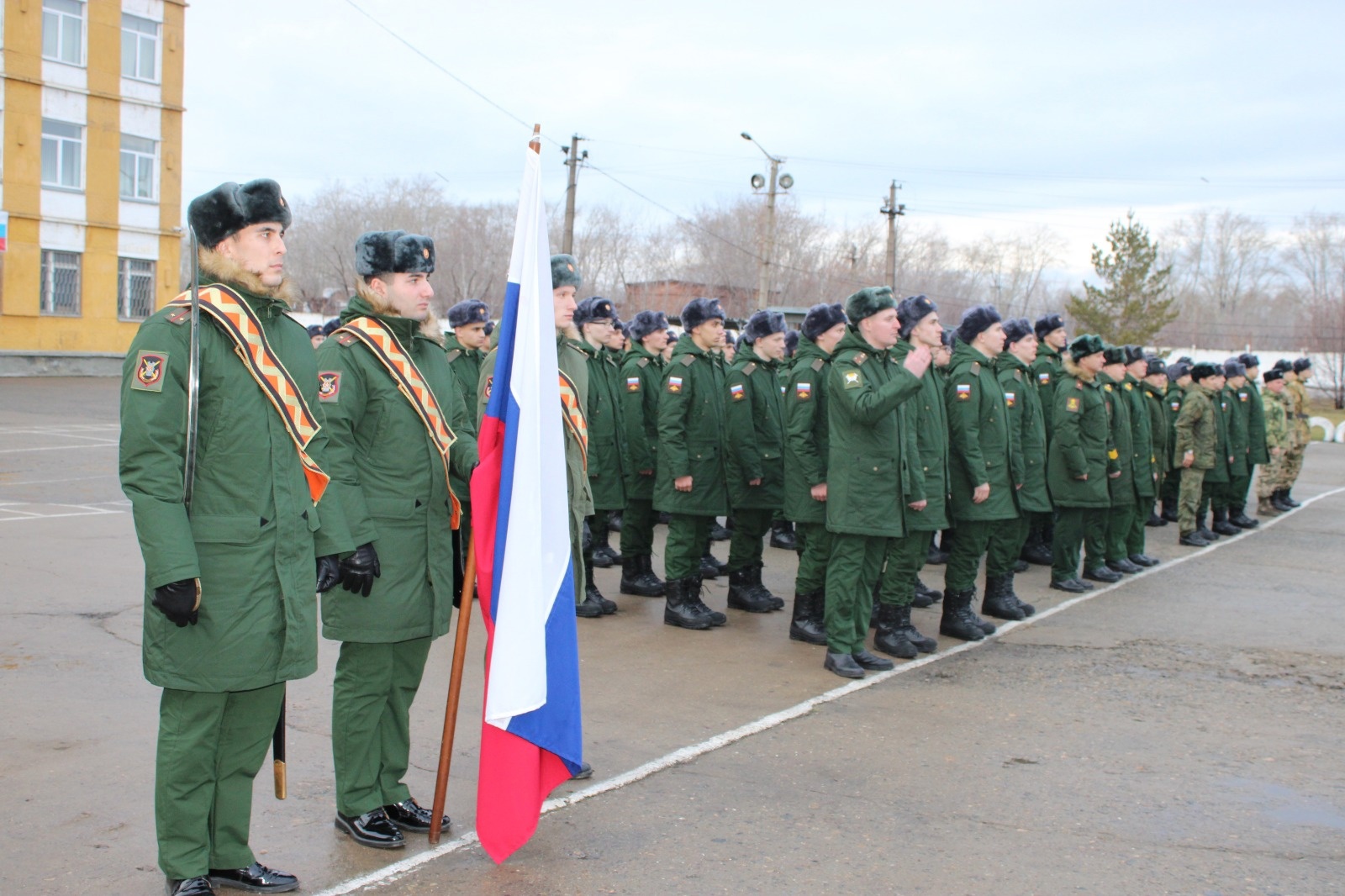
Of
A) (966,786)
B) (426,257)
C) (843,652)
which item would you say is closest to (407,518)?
(426,257)

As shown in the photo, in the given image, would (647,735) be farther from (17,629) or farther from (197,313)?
(17,629)

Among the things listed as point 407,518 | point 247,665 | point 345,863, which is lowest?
point 345,863

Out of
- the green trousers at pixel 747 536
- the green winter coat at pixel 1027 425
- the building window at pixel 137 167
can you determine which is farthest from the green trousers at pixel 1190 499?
the building window at pixel 137 167

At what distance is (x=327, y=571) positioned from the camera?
12.9 feet

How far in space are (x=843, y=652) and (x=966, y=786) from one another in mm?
1956

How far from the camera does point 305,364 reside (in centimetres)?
390

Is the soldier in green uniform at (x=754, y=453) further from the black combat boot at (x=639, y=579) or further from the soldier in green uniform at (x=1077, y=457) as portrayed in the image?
the soldier in green uniform at (x=1077, y=457)

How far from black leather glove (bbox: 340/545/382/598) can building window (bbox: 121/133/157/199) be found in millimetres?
34871

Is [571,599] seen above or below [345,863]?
above

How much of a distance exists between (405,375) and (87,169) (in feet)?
111

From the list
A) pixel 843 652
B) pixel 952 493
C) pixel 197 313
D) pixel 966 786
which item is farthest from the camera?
pixel 952 493

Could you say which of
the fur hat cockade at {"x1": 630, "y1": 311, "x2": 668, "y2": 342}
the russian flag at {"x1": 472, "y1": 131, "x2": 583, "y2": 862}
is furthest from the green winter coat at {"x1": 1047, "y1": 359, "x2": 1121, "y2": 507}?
the russian flag at {"x1": 472, "y1": 131, "x2": 583, "y2": 862}

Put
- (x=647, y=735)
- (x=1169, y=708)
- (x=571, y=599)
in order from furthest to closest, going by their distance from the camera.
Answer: (x=1169, y=708) → (x=647, y=735) → (x=571, y=599)

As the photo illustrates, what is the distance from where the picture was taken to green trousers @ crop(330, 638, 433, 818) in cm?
429
